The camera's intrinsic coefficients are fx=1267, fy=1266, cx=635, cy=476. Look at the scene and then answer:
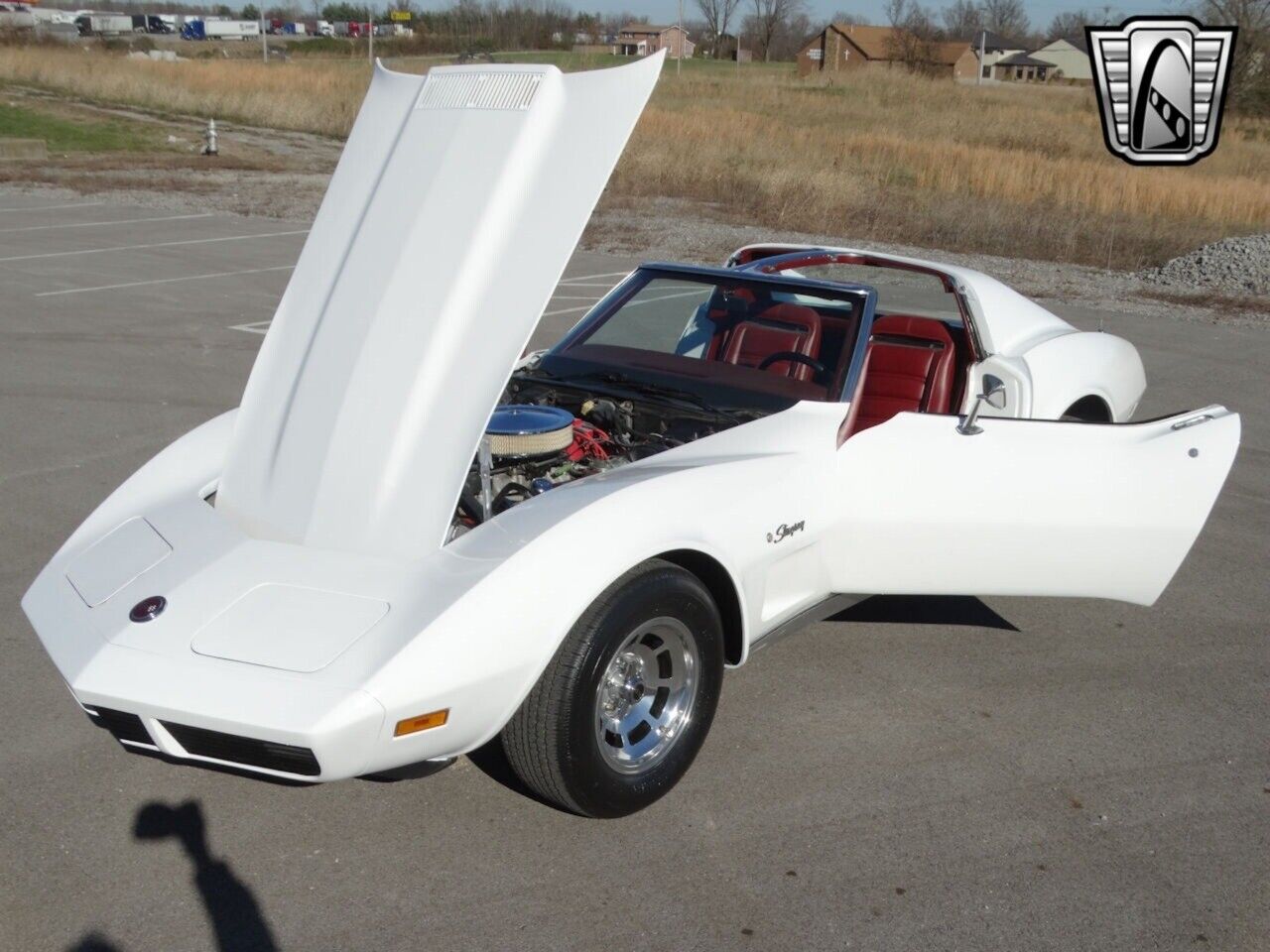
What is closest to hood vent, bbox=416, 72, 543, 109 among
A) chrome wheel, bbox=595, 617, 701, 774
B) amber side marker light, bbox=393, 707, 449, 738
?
chrome wheel, bbox=595, 617, 701, 774

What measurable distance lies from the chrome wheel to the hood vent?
1733mm

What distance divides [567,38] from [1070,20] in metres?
131

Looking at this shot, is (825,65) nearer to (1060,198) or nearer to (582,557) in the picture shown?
(1060,198)

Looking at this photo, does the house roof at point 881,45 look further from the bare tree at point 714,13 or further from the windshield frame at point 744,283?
the windshield frame at point 744,283

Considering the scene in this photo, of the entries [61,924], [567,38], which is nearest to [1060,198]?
[567,38]

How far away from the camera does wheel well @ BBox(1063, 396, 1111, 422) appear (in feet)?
21.0

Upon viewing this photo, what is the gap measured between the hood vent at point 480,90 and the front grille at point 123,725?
2169mm

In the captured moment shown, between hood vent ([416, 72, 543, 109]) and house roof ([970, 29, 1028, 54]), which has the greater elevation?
house roof ([970, 29, 1028, 54])

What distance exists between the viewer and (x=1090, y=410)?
21.2 feet

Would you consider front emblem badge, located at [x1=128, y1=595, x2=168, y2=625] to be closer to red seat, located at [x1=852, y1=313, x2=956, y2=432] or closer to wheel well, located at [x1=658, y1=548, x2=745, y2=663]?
wheel well, located at [x1=658, y1=548, x2=745, y2=663]

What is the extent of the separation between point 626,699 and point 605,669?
316 mm

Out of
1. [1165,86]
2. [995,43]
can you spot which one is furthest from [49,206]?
[995,43]

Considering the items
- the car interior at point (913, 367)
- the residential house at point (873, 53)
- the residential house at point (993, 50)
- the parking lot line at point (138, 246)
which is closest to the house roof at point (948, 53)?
the residential house at point (873, 53)

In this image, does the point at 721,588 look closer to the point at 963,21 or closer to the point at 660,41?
the point at 660,41
